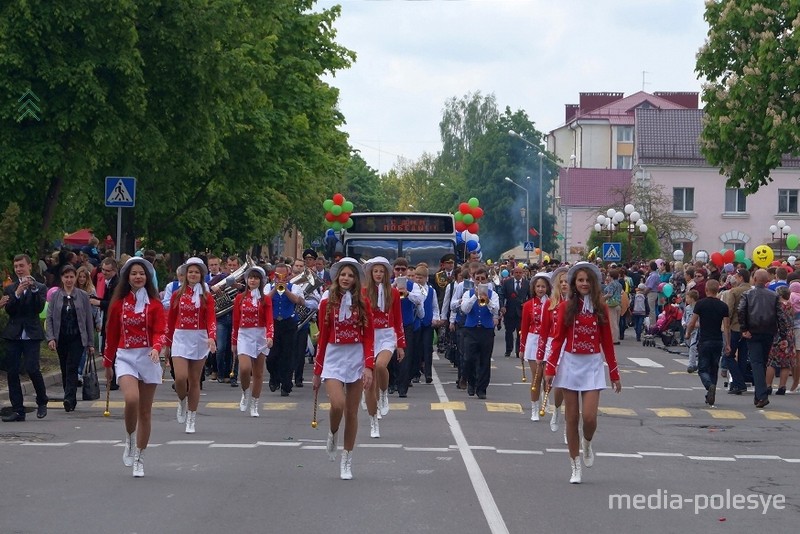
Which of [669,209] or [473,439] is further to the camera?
[669,209]

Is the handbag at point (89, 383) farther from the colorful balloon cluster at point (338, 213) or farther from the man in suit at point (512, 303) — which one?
the man in suit at point (512, 303)

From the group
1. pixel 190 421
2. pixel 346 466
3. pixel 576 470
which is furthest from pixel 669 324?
pixel 346 466

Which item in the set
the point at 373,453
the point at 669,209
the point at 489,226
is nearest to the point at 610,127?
the point at 489,226

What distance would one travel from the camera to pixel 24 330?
1628 cm

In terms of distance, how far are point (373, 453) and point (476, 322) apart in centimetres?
669

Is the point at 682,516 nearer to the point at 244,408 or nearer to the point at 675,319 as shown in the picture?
the point at 244,408

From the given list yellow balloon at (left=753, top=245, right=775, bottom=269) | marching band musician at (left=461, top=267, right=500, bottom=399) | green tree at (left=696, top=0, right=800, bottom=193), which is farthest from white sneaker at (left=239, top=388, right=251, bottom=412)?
yellow balloon at (left=753, top=245, right=775, bottom=269)

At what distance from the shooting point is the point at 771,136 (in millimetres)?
30906

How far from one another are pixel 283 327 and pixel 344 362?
872cm

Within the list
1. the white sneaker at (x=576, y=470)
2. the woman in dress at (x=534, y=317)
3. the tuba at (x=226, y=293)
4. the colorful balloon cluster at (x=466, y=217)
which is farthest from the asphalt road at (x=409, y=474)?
the colorful balloon cluster at (x=466, y=217)

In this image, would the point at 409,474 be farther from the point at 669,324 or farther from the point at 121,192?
the point at 669,324

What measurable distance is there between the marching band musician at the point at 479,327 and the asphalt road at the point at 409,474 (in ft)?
3.56

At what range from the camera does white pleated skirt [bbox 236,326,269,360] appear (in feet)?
56.4

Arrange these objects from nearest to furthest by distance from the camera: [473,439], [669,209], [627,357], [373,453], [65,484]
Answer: [65,484] < [373,453] < [473,439] < [627,357] < [669,209]
